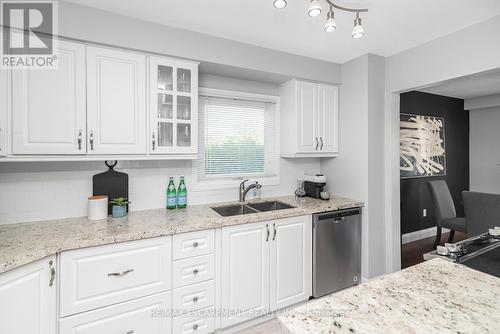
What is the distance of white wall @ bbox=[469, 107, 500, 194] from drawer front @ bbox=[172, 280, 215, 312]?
547 centimetres

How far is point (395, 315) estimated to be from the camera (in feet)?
2.46

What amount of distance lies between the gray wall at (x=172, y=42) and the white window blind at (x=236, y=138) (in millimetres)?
497

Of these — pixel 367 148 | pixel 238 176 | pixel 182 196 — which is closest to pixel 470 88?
pixel 367 148

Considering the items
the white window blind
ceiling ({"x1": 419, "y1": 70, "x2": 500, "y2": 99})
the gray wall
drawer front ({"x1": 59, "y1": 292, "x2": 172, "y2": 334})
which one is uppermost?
ceiling ({"x1": 419, "y1": 70, "x2": 500, "y2": 99})

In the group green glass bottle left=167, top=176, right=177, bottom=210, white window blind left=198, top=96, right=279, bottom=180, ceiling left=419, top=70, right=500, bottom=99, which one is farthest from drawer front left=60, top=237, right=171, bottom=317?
ceiling left=419, top=70, right=500, bottom=99

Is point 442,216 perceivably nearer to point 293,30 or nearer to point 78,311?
point 293,30

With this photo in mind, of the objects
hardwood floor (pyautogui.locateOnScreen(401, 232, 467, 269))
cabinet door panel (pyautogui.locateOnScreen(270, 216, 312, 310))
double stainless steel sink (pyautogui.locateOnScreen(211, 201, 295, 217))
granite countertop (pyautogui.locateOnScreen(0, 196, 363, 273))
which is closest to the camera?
granite countertop (pyautogui.locateOnScreen(0, 196, 363, 273))

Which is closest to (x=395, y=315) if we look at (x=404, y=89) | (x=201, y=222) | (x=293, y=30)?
(x=201, y=222)

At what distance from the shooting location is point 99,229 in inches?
65.2

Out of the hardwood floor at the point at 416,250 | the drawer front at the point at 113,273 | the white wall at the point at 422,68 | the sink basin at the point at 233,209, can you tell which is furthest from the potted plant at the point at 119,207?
the hardwood floor at the point at 416,250

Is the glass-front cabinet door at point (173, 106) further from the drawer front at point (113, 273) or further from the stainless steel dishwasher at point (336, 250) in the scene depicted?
the stainless steel dishwasher at point (336, 250)

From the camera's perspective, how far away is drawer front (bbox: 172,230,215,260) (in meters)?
1.74

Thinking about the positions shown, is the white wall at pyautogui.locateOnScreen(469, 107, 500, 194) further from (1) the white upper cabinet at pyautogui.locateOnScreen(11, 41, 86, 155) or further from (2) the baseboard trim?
(1) the white upper cabinet at pyautogui.locateOnScreen(11, 41, 86, 155)

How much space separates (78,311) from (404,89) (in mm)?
3312
